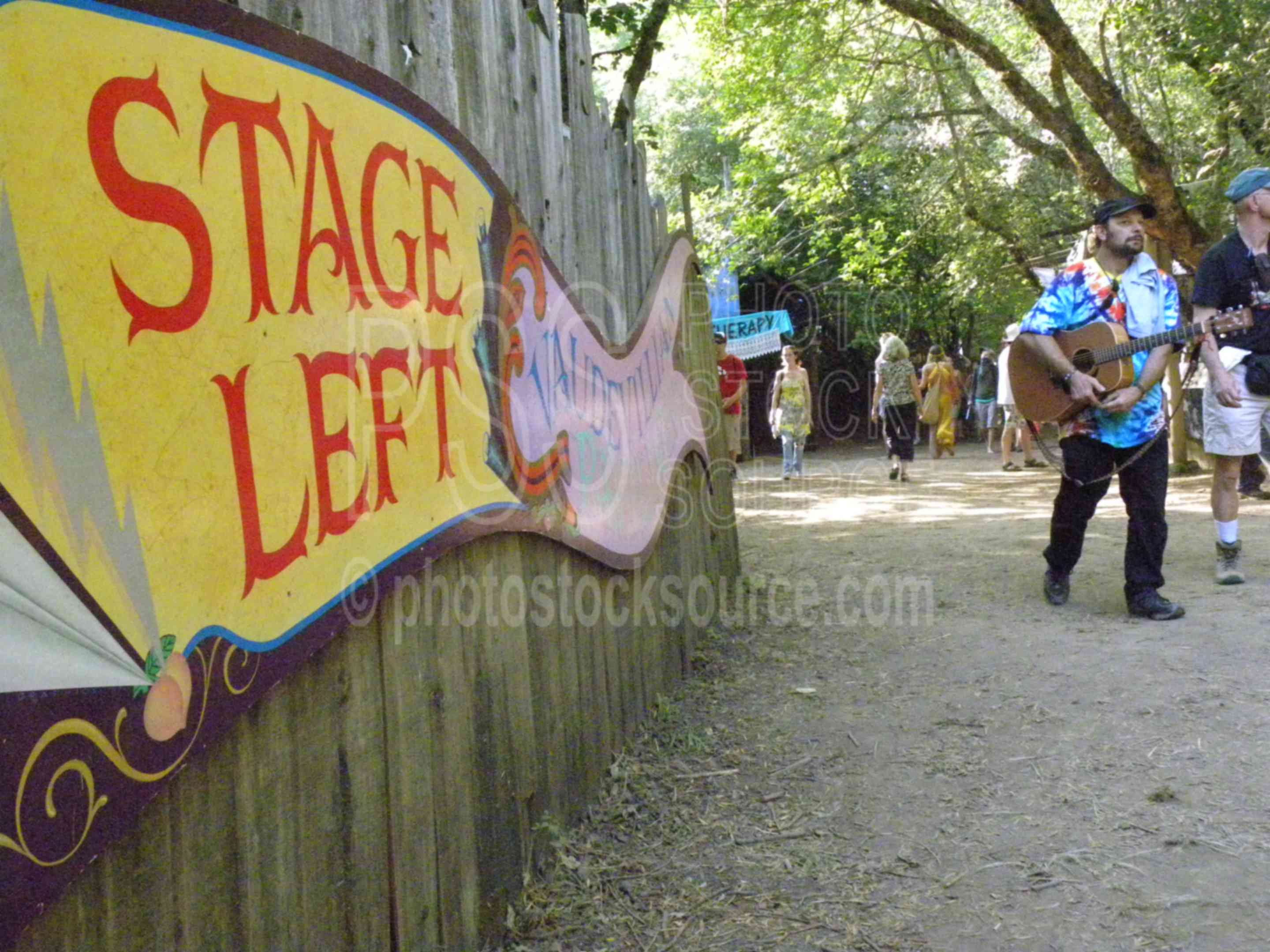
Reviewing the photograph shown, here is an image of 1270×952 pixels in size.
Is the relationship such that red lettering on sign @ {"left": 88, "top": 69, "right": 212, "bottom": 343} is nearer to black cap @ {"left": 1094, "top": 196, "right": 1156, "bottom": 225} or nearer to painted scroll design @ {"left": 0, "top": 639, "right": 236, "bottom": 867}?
painted scroll design @ {"left": 0, "top": 639, "right": 236, "bottom": 867}

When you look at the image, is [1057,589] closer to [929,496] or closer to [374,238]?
[374,238]

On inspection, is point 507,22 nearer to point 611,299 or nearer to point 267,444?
point 611,299

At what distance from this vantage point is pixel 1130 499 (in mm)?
5145

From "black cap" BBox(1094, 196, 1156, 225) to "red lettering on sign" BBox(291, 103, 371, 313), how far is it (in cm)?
420

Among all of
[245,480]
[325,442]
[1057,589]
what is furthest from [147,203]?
[1057,589]

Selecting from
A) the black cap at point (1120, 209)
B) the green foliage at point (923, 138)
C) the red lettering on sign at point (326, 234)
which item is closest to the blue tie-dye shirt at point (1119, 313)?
the black cap at point (1120, 209)

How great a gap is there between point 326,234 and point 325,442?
0.37m

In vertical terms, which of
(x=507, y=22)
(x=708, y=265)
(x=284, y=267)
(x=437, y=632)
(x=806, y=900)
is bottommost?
(x=806, y=900)

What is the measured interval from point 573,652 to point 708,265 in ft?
57.5

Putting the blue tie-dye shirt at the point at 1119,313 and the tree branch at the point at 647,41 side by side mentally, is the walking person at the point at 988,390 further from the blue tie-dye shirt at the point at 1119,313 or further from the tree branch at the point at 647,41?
the blue tie-dye shirt at the point at 1119,313

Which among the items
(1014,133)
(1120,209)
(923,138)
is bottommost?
(1120,209)

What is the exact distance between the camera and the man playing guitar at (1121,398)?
509 cm

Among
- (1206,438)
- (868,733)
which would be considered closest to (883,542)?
(1206,438)

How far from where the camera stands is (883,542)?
8.05 m
